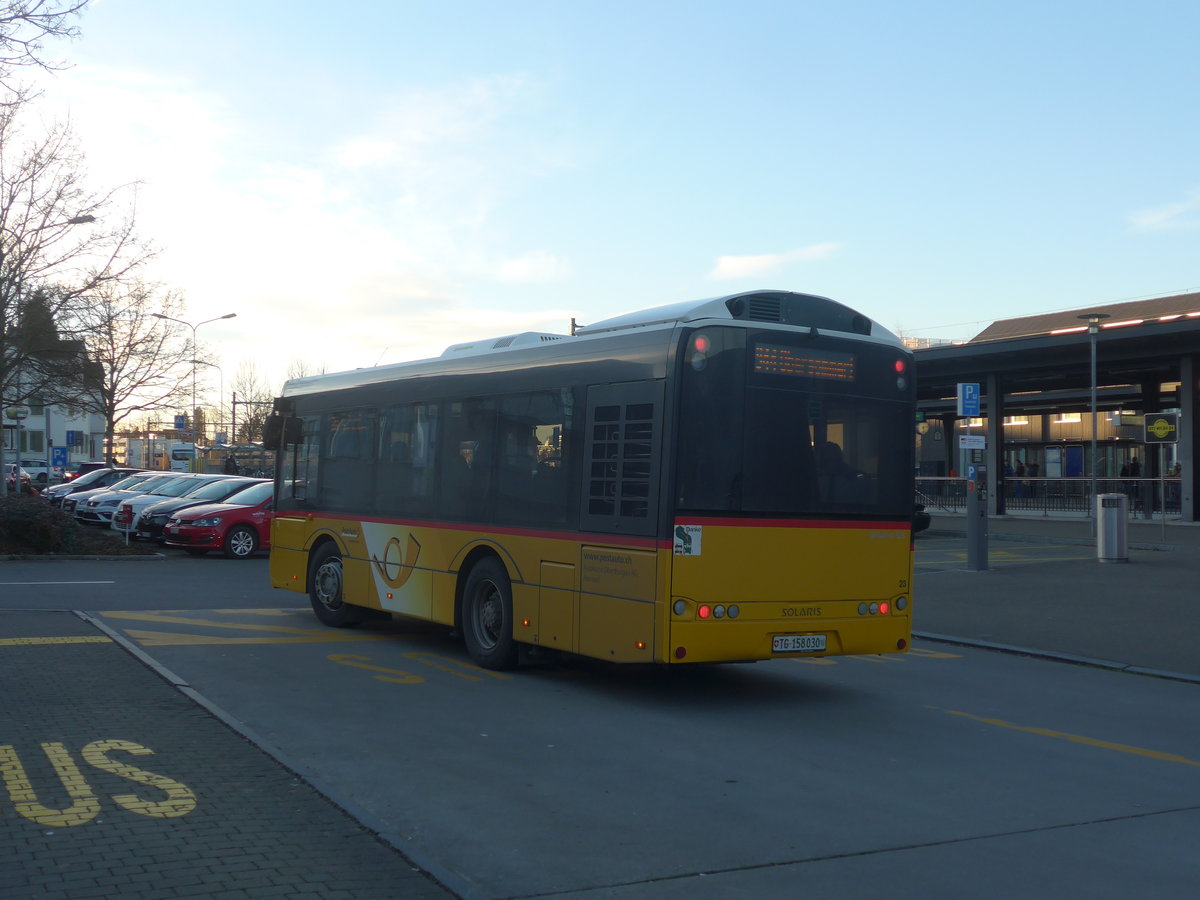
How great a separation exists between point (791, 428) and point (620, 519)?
152cm

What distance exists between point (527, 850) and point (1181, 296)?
83.7 meters

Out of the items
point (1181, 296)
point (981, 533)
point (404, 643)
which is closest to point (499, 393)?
point (404, 643)

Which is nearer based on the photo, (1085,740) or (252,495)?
(1085,740)

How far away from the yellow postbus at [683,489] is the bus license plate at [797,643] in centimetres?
2

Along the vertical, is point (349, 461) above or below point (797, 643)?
above

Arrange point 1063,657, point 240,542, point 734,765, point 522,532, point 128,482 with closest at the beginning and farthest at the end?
1. point 734,765
2. point 522,532
3. point 1063,657
4. point 240,542
5. point 128,482

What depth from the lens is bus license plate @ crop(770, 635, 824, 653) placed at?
367 inches

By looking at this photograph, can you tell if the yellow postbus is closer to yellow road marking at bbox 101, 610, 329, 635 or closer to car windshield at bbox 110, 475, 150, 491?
yellow road marking at bbox 101, 610, 329, 635

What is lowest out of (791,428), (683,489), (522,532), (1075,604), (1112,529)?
(1075,604)

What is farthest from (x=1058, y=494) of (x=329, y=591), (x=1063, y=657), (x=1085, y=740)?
(x=1085, y=740)

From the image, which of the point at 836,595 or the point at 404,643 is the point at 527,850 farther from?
the point at 404,643

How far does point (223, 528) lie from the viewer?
931 inches

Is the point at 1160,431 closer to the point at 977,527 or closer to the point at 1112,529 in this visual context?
the point at 1112,529

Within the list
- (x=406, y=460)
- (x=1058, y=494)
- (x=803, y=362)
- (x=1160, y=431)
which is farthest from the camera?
(x=1058, y=494)
